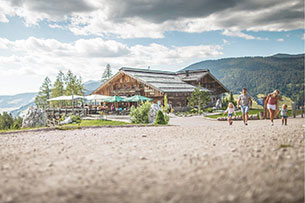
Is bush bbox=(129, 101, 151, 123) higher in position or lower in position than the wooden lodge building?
lower

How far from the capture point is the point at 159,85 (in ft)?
116

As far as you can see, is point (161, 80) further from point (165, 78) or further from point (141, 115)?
point (141, 115)

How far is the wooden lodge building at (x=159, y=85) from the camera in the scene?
115 feet

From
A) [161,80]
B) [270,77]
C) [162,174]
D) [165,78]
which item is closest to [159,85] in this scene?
[161,80]

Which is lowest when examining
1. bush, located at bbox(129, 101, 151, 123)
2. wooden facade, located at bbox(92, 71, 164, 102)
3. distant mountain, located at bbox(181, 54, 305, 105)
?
bush, located at bbox(129, 101, 151, 123)

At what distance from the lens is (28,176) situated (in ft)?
16.0

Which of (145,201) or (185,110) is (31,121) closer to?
(145,201)

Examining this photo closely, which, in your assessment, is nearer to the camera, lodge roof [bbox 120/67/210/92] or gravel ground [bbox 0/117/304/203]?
gravel ground [bbox 0/117/304/203]

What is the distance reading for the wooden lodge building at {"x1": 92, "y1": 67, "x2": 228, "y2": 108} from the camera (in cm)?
3497

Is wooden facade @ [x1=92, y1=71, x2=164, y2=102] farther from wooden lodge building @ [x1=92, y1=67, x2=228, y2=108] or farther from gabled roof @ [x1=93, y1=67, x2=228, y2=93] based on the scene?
gabled roof @ [x1=93, y1=67, x2=228, y2=93]

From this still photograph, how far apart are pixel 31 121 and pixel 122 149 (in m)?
14.6

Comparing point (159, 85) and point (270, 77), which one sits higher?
point (270, 77)

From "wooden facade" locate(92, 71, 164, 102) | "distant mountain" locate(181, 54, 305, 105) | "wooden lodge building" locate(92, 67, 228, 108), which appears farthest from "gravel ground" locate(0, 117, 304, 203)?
"distant mountain" locate(181, 54, 305, 105)

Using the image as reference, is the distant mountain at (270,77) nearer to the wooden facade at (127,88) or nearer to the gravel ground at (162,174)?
the wooden facade at (127,88)
